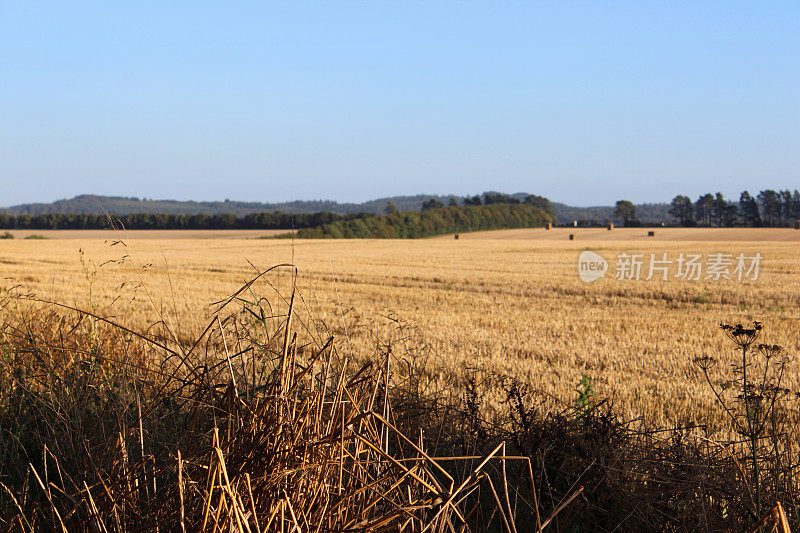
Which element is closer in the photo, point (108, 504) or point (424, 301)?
point (108, 504)

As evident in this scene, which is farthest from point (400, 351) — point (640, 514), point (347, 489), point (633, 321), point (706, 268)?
point (706, 268)

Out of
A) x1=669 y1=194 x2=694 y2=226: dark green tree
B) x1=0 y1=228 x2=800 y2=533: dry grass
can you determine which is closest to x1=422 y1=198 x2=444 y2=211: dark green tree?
x1=669 y1=194 x2=694 y2=226: dark green tree

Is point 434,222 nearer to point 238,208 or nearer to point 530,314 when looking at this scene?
point 238,208

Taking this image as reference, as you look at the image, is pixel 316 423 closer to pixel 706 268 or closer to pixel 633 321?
pixel 633 321

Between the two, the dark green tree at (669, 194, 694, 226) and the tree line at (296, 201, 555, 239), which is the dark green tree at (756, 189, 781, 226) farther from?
the tree line at (296, 201, 555, 239)

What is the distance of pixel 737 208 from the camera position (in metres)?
115

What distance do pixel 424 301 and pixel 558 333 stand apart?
5.35 m

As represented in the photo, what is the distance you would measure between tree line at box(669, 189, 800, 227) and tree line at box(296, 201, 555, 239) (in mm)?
31398

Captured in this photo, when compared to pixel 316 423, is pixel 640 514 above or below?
below

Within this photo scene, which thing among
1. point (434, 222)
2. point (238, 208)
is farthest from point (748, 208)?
point (238, 208)

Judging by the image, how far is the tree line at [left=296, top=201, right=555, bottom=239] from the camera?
88375mm

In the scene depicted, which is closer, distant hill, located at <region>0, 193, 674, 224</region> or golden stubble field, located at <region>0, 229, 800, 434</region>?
golden stubble field, located at <region>0, 229, 800, 434</region>

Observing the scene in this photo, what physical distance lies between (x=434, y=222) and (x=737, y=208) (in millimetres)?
62655

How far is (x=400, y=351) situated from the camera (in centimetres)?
752
